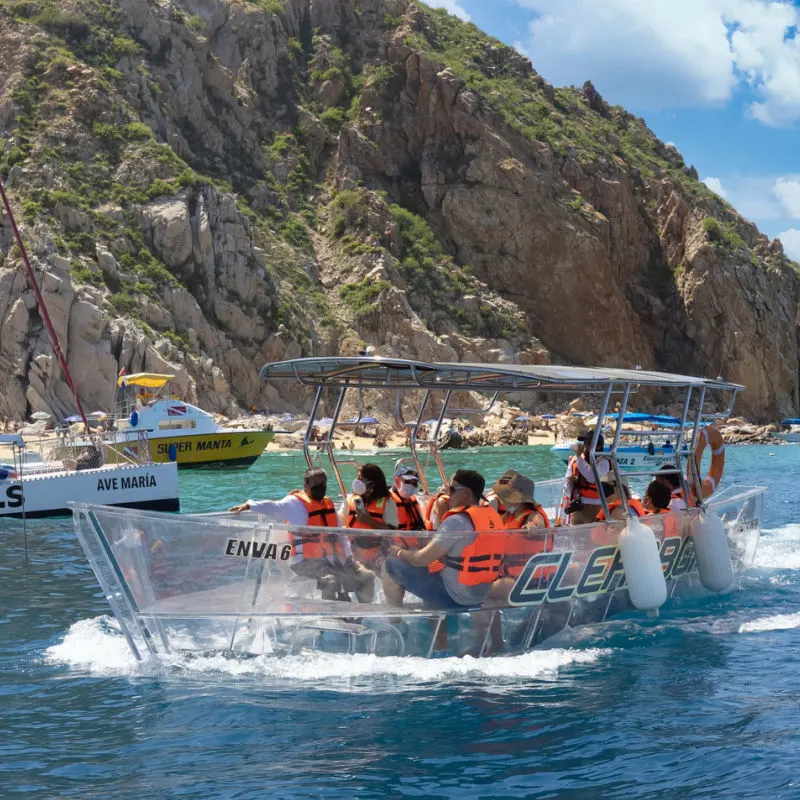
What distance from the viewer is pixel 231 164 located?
7175 cm

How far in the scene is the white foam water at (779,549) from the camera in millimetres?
15039

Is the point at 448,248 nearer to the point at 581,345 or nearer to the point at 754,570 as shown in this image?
the point at 581,345

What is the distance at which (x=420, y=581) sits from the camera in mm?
8758

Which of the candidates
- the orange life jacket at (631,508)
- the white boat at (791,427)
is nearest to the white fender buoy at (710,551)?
the orange life jacket at (631,508)

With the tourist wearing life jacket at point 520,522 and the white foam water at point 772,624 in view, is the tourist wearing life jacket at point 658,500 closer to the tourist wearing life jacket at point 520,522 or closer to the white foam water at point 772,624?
the white foam water at point 772,624

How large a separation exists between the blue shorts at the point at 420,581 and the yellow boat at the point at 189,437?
2890cm

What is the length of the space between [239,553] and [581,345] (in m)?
69.9

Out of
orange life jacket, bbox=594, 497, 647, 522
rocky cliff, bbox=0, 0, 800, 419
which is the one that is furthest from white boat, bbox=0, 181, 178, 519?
rocky cliff, bbox=0, 0, 800, 419

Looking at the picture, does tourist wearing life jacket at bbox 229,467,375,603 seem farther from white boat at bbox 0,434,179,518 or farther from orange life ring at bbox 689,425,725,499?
white boat at bbox 0,434,179,518

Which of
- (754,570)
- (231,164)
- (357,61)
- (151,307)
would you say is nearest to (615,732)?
(754,570)

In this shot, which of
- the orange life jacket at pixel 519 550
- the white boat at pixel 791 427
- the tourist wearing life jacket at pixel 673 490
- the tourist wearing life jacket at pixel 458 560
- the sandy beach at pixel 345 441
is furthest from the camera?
the white boat at pixel 791 427

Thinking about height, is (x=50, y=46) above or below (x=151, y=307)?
above

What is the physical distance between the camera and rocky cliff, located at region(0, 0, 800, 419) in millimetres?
55750

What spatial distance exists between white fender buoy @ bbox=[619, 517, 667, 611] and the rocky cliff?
138ft
